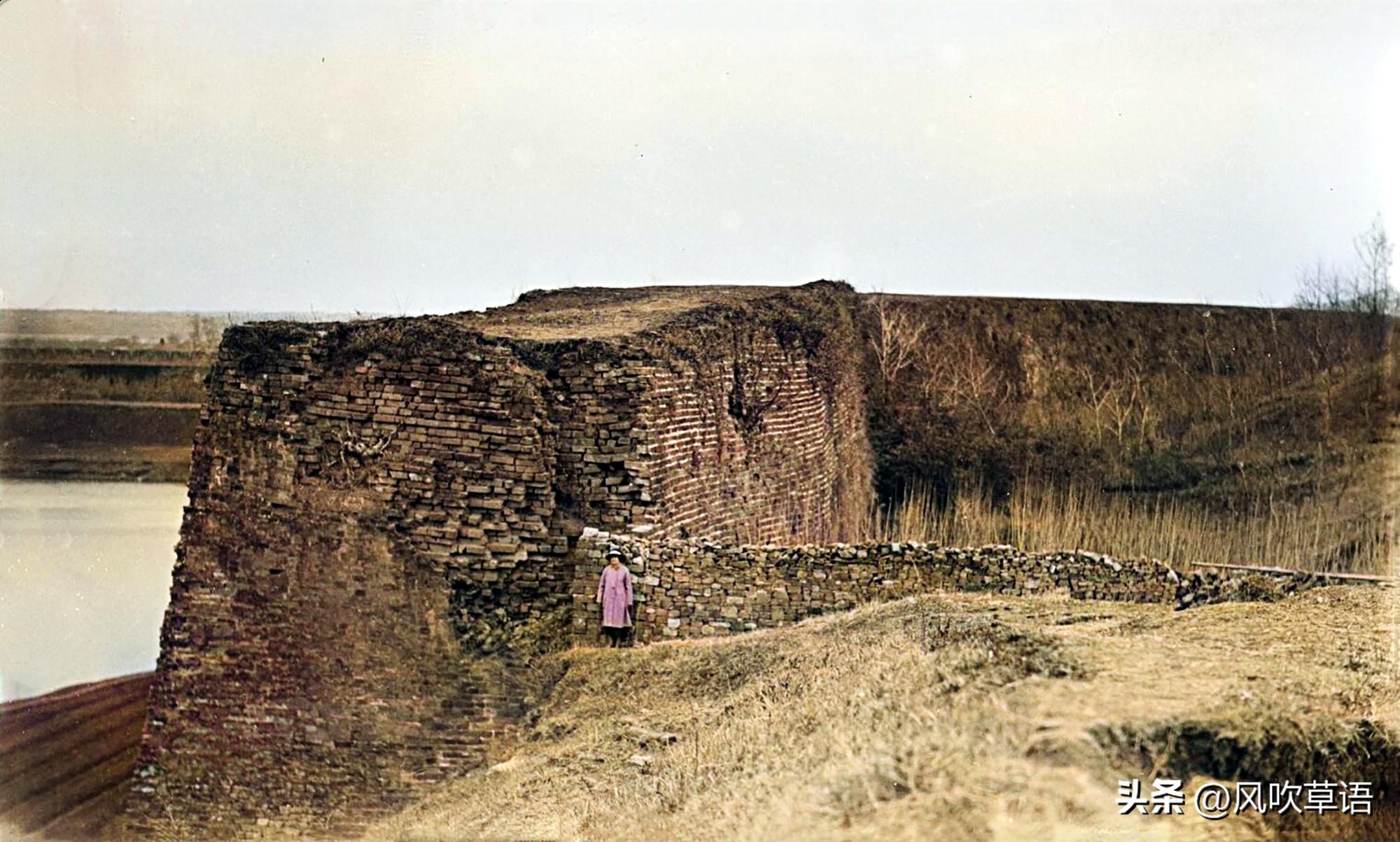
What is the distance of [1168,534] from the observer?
2088 cm

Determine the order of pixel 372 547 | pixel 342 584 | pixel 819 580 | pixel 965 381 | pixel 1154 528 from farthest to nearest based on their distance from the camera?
pixel 965 381 → pixel 1154 528 → pixel 819 580 → pixel 372 547 → pixel 342 584

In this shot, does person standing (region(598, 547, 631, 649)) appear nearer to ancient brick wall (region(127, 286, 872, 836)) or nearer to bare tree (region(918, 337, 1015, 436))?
ancient brick wall (region(127, 286, 872, 836))

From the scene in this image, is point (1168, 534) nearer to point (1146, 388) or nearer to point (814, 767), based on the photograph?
point (1146, 388)

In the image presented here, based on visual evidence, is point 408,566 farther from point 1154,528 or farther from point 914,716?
point 1154,528

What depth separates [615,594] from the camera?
46.6ft

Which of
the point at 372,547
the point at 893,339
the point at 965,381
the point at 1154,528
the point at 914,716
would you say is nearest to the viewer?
the point at 914,716

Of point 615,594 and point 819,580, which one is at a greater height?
point 819,580

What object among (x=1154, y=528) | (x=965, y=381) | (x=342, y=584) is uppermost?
(x=965, y=381)

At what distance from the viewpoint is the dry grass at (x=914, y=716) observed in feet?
24.9

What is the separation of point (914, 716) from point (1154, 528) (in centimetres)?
1230

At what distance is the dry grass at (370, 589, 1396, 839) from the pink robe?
1.26 feet

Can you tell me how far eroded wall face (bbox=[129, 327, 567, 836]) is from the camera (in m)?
13.8

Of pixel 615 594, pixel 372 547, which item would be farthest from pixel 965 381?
pixel 372 547

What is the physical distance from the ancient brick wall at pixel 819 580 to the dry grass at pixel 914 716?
529 millimetres
